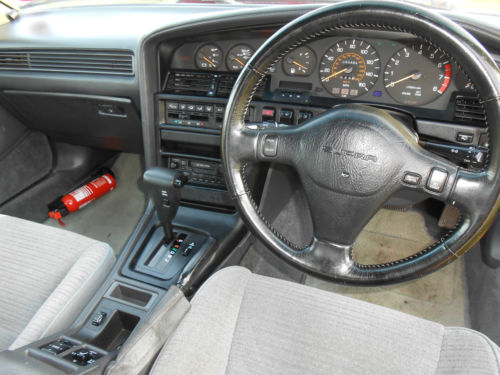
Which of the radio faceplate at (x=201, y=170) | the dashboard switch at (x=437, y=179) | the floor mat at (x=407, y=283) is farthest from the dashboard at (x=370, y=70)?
the floor mat at (x=407, y=283)

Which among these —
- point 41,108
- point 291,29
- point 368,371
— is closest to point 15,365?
point 368,371

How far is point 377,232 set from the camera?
7.05 feet

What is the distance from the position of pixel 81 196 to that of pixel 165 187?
4.85ft

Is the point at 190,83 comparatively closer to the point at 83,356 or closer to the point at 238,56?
the point at 238,56

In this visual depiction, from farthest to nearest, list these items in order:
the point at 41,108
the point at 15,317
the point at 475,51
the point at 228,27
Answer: the point at 41,108 → the point at 228,27 → the point at 15,317 → the point at 475,51

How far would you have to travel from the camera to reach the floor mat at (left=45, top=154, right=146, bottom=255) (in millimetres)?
2412

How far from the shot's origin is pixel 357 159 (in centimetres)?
90

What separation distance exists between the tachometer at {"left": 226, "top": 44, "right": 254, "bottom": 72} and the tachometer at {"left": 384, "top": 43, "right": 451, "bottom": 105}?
1.69 ft

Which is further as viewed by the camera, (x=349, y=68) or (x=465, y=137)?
(x=349, y=68)

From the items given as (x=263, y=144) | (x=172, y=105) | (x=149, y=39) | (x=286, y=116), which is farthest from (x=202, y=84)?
(x=263, y=144)

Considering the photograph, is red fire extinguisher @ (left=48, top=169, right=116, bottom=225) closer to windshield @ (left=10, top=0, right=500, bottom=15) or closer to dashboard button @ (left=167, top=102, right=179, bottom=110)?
windshield @ (left=10, top=0, right=500, bottom=15)

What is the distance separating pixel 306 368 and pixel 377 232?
4.47ft

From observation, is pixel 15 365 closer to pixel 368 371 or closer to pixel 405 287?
pixel 368 371

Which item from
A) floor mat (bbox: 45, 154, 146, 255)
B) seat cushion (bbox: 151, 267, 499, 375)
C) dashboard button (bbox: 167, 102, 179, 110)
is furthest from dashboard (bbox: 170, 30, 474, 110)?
floor mat (bbox: 45, 154, 146, 255)
